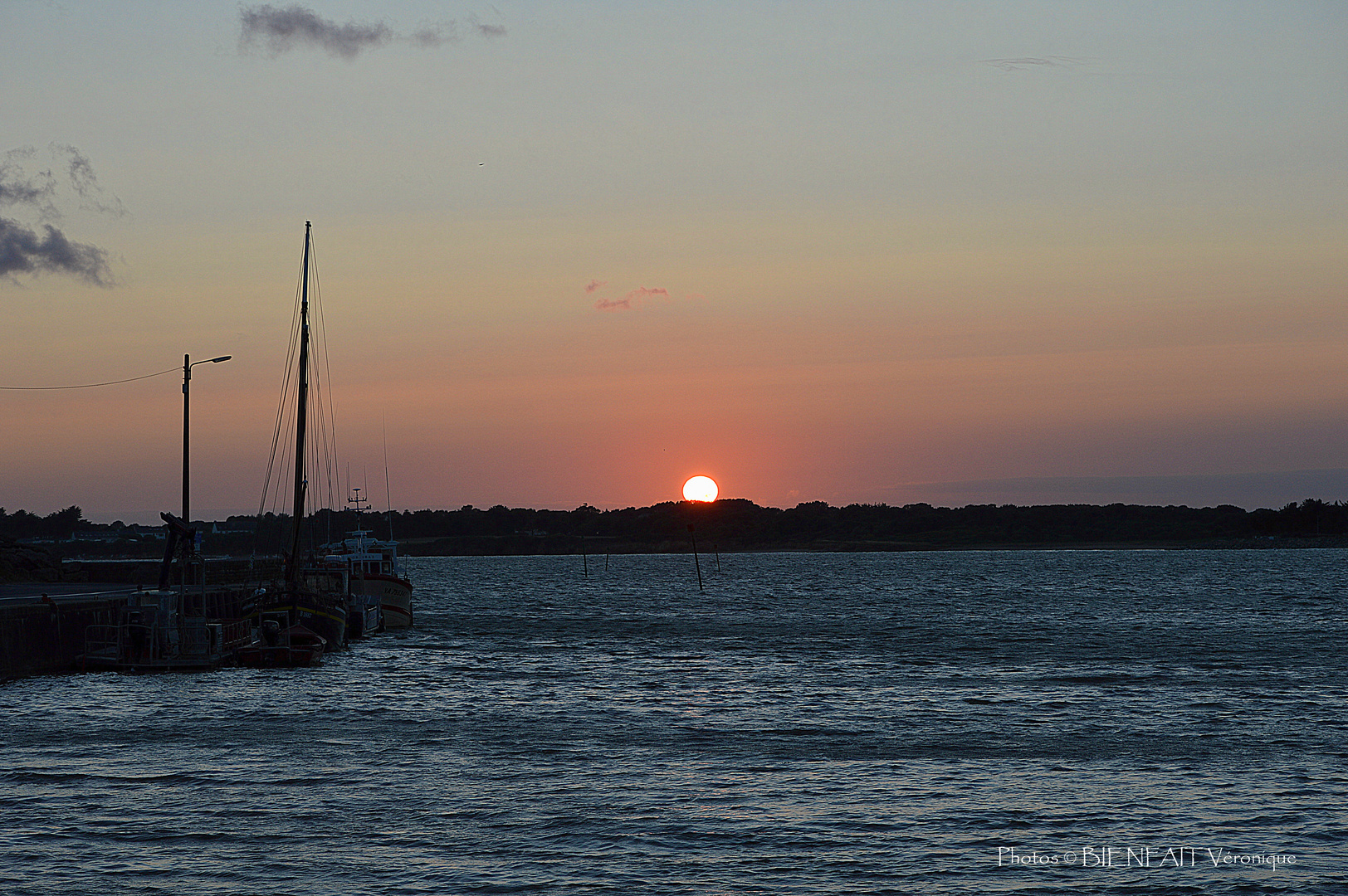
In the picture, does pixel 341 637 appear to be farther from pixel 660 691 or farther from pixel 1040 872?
pixel 1040 872

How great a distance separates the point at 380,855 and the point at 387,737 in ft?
37.8

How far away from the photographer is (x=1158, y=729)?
1185 inches

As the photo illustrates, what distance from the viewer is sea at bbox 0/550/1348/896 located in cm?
1709

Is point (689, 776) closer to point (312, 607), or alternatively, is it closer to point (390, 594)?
point (312, 607)

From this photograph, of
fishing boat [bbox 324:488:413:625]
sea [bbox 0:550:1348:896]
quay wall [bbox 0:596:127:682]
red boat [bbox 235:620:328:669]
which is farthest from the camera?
fishing boat [bbox 324:488:413:625]

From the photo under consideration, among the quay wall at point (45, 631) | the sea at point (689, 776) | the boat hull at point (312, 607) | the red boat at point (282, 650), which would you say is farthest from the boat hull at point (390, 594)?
the quay wall at point (45, 631)

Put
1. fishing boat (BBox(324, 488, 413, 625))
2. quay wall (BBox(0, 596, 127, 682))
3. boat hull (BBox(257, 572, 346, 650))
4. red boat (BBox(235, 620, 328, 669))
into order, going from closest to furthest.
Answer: quay wall (BBox(0, 596, 127, 682))
red boat (BBox(235, 620, 328, 669))
boat hull (BBox(257, 572, 346, 650))
fishing boat (BBox(324, 488, 413, 625))

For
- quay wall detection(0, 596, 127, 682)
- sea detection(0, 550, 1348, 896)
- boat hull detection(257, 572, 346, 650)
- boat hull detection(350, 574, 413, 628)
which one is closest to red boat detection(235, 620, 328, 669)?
sea detection(0, 550, 1348, 896)

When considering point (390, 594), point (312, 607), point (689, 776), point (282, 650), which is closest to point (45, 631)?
point (282, 650)

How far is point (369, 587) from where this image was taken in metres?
71.2

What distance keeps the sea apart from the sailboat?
7.99ft

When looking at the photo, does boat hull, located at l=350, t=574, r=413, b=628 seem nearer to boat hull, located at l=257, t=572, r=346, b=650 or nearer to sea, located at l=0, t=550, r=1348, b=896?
boat hull, located at l=257, t=572, r=346, b=650

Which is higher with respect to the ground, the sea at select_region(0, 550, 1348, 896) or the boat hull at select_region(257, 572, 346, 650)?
the boat hull at select_region(257, 572, 346, 650)

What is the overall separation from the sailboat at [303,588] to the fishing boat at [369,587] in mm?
4266
